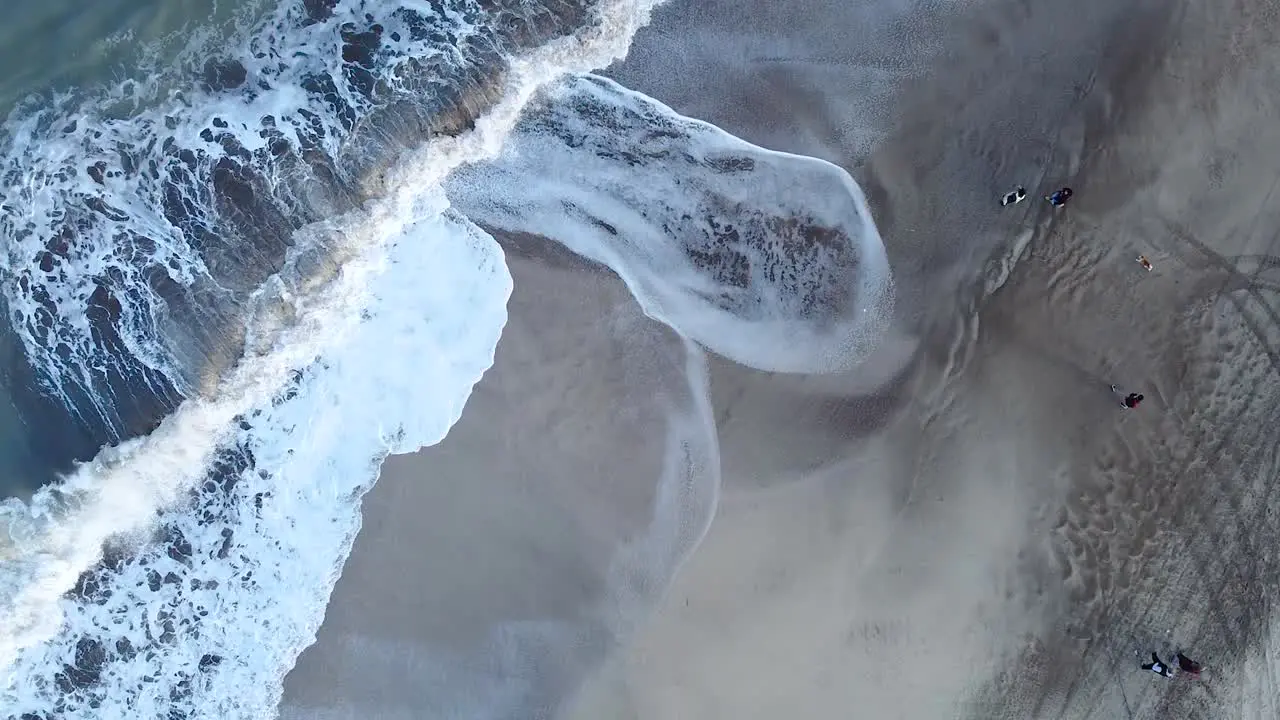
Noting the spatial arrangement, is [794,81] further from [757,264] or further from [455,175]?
[455,175]

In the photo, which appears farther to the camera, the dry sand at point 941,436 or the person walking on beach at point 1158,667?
the person walking on beach at point 1158,667

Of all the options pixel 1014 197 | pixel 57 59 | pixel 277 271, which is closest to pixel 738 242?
pixel 1014 197

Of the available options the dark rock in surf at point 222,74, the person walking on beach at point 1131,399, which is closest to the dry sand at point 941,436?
the person walking on beach at point 1131,399

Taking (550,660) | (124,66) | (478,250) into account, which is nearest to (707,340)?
(478,250)

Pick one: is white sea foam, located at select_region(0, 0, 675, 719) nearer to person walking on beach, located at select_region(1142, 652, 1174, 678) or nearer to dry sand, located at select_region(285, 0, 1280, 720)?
dry sand, located at select_region(285, 0, 1280, 720)

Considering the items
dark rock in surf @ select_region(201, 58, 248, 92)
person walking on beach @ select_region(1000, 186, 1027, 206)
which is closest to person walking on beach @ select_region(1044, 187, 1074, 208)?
person walking on beach @ select_region(1000, 186, 1027, 206)

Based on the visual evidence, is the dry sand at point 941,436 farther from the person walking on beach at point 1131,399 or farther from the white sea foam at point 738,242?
the white sea foam at point 738,242

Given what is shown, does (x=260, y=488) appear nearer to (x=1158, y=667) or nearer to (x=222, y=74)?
(x=222, y=74)
